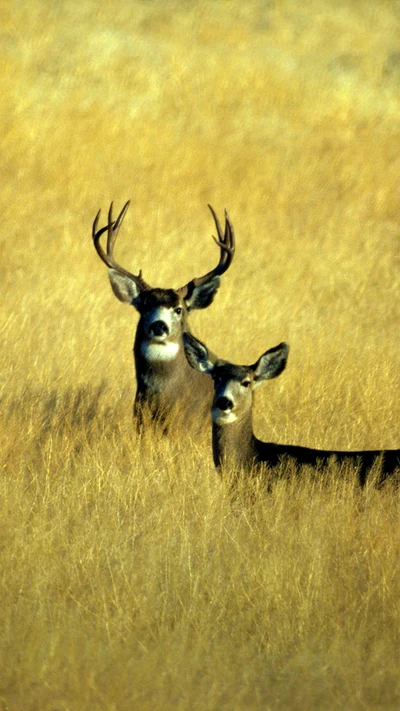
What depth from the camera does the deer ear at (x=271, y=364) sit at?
22.7 ft

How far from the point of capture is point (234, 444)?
6871 mm

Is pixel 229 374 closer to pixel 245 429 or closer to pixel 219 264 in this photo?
pixel 245 429

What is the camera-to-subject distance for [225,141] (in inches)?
772

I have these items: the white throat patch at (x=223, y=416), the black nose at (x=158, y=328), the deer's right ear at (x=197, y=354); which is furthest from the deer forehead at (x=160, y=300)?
the white throat patch at (x=223, y=416)

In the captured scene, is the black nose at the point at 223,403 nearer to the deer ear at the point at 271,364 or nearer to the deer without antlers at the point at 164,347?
the deer ear at the point at 271,364

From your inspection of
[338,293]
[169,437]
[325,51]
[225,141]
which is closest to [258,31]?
[325,51]

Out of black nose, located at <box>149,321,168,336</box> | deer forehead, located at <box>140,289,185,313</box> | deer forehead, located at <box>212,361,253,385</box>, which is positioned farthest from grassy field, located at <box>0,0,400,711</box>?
deer forehead, located at <box>140,289,185,313</box>

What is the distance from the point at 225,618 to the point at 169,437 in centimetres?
273

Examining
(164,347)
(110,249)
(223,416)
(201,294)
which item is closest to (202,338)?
(110,249)

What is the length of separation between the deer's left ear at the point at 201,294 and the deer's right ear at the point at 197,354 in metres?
1.28

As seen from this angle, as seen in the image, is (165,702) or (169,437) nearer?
(165,702)

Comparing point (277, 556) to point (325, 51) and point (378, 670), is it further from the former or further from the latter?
point (325, 51)

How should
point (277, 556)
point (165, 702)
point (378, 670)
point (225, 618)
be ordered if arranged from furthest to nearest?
point (277, 556) → point (225, 618) → point (378, 670) → point (165, 702)

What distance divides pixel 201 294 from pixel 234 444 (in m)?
1.77
